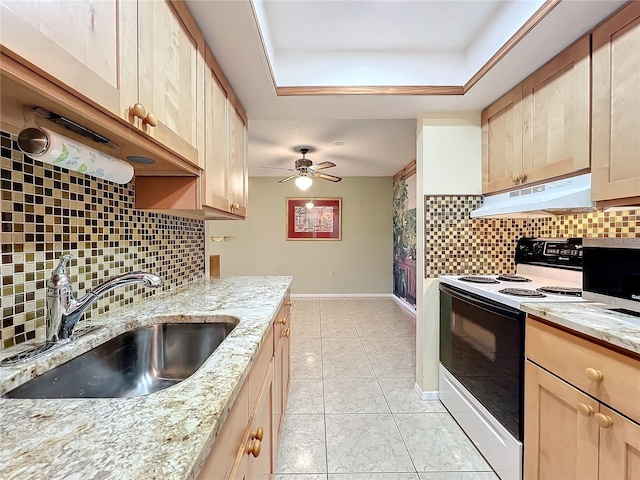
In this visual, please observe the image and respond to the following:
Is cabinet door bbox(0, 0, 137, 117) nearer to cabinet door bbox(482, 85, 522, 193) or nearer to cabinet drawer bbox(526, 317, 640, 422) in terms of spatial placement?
cabinet drawer bbox(526, 317, 640, 422)

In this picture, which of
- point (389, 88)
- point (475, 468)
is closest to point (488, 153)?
point (389, 88)

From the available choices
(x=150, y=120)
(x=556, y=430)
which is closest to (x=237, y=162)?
(x=150, y=120)

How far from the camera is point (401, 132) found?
3314 mm

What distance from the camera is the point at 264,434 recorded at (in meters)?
1.15

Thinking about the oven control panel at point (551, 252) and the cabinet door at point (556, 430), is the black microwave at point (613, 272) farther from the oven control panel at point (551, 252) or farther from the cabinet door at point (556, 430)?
the oven control panel at point (551, 252)

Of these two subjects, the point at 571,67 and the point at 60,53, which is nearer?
the point at 60,53

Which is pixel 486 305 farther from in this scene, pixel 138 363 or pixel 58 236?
pixel 58 236

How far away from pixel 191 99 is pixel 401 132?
2.62 metres

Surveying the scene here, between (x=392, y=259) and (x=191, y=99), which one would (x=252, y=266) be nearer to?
(x=392, y=259)

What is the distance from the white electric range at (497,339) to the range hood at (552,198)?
43 centimetres

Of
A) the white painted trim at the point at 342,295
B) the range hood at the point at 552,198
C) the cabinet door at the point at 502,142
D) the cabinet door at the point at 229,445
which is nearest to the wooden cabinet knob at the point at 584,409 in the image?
the range hood at the point at 552,198

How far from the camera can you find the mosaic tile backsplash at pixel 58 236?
2.66 feet

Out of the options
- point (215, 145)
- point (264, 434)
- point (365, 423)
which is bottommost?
point (365, 423)

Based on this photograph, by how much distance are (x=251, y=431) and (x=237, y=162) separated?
1.59m
